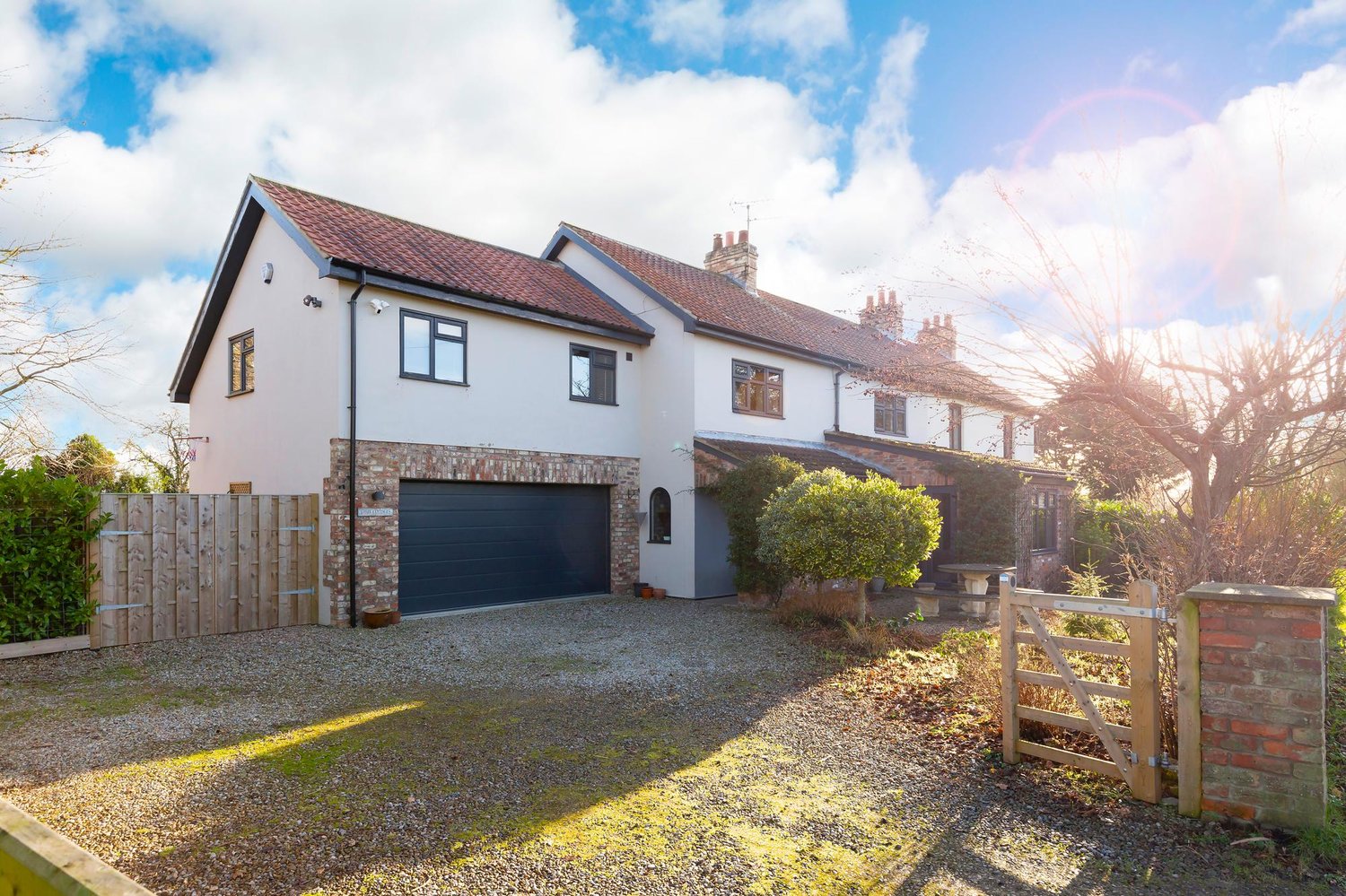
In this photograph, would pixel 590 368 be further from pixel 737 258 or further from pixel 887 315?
pixel 737 258

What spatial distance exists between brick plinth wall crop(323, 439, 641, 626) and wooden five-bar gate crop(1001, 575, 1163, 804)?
918 cm

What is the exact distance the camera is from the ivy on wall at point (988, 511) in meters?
16.2

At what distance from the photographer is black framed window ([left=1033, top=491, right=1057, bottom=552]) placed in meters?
17.9

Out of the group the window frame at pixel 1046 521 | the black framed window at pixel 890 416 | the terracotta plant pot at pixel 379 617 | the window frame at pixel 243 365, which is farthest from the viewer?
the black framed window at pixel 890 416

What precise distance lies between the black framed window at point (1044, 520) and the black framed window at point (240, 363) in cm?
1679

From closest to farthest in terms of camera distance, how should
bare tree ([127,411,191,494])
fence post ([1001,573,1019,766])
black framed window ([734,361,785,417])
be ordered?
1. fence post ([1001,573,1019,766])
2. black framed window ([734,361,785,417])
3. bare tree ([127,411,191,494])

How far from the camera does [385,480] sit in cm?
1194

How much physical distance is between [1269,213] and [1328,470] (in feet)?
10.0

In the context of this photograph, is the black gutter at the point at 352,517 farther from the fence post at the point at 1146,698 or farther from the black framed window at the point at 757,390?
the fence post at the point at 1146,698

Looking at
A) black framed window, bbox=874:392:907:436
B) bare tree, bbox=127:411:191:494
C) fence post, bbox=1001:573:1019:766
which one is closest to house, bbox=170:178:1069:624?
black framed window, bbox=874:392:907:436

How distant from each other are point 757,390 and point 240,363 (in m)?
10.4

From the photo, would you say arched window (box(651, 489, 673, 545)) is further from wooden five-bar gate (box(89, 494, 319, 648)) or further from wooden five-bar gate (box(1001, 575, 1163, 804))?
wooden five-bar gate (box(1001, 575, 1163, 804))

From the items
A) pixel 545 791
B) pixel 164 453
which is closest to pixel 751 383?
pixel 545 791

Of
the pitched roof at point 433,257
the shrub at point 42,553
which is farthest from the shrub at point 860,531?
the shrub at point 42,553
